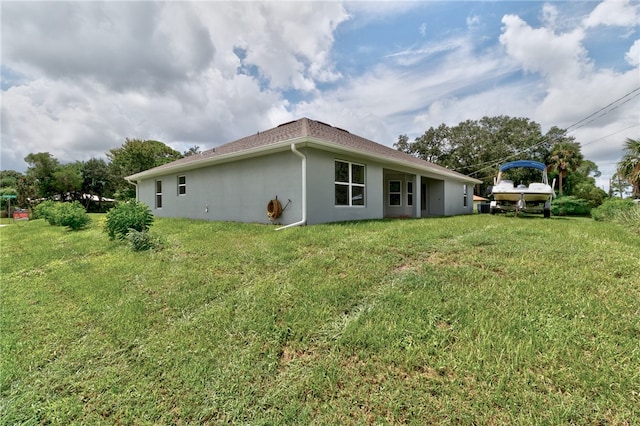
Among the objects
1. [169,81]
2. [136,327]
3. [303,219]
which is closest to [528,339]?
[136,327]

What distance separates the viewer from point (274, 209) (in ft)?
28.7

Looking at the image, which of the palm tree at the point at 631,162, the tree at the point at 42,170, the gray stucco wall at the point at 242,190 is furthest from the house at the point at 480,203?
the tree at the point at 42,170

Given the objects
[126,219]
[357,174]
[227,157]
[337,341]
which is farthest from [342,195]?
[337,341]

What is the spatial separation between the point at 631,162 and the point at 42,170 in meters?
45.6

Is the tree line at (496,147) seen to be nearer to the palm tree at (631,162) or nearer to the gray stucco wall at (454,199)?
the palm tree at (631,162)

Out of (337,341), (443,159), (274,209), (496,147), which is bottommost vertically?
(337,341)

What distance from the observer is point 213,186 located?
11.4 m

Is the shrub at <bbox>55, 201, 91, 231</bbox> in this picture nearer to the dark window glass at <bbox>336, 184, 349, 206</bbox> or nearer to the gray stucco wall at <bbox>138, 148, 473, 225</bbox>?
the gray stucco wall at <bbox>138, 148, 473, 225</bbox>

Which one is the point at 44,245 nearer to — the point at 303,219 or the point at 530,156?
the point at 303,219

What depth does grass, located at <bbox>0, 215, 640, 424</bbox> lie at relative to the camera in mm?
1974

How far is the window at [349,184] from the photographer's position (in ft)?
30.9

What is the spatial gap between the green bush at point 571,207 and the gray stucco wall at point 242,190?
23.2 metres

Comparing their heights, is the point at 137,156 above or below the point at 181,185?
above

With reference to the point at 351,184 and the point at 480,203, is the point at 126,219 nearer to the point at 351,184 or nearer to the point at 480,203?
the point at 351,184
